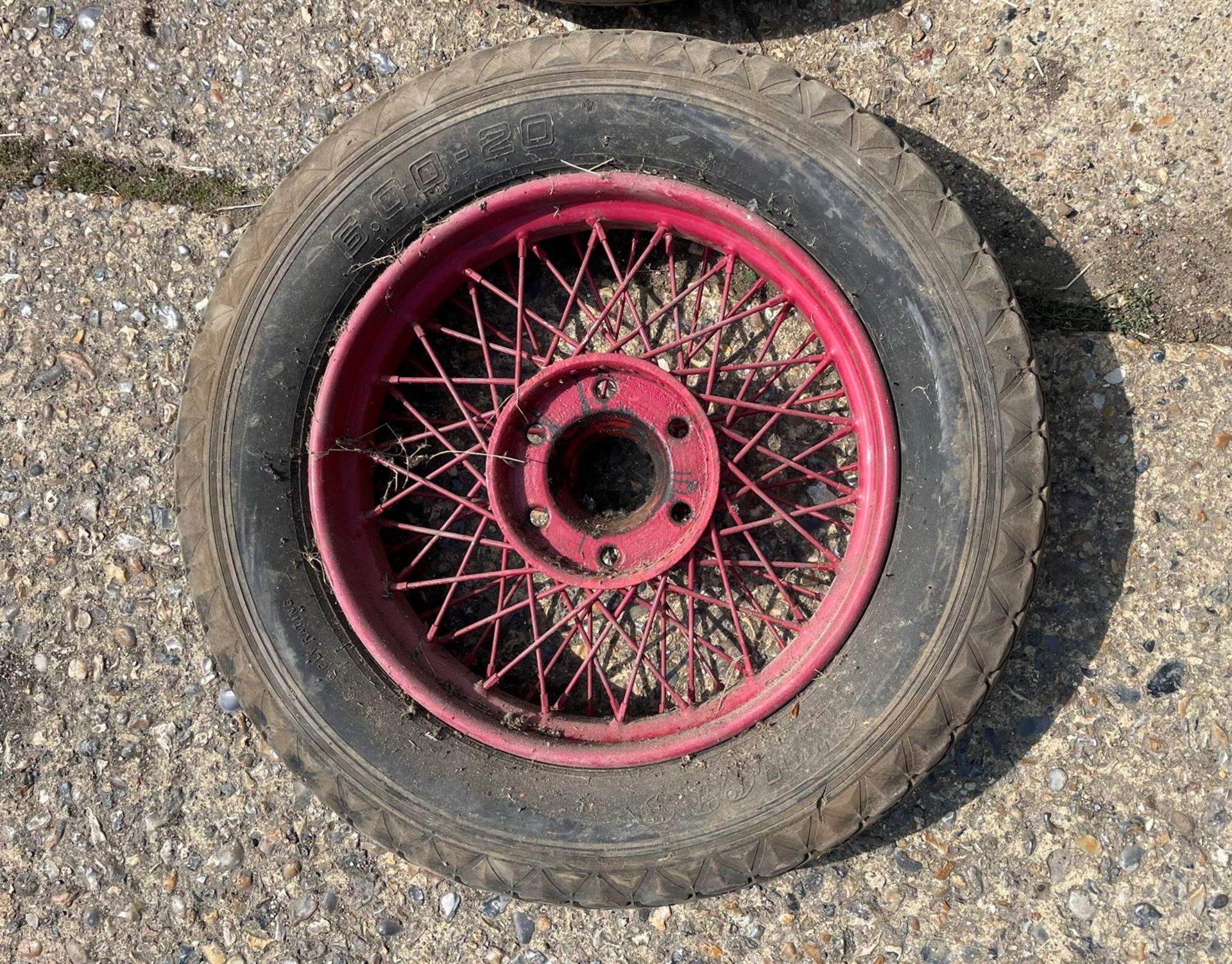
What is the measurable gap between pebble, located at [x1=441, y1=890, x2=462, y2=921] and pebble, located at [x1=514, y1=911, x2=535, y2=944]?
19 cm

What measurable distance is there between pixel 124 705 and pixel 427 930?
125cm

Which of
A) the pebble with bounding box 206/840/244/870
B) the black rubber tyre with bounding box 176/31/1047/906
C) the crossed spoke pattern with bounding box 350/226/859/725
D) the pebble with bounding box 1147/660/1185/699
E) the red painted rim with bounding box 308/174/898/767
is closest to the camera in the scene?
the black rubber tyre with bounding box 176/31/1047/906

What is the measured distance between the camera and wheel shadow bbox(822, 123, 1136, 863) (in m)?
2.72

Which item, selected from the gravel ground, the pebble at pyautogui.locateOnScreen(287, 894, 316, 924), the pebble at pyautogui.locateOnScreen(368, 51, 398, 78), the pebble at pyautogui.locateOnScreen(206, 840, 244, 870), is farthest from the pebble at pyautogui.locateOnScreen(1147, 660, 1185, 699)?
the pebble at pyautogui.locateOnScreen(368, 51, 398, 78)

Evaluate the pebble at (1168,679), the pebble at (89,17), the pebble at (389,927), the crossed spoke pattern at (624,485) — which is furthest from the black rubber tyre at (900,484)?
the pebble at (89,17)

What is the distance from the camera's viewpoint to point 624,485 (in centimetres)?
278

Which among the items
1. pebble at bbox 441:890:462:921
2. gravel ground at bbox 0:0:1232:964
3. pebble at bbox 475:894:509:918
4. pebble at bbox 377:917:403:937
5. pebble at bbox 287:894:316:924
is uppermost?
gravel ground at bbox 0:0:1232:964

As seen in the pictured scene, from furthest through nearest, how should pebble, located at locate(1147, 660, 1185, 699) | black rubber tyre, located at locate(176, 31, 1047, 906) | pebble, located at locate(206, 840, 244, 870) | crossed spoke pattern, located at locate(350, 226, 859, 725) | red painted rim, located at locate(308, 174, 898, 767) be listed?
1. pebble, located at locate(206, 840, 244, 870)
2. pebble, located at locate(1147, 660, 1185, 699)
3. crossed spoke pattern, located at locate(350, 226, 859, 725)
4. red painted rim, located at locate(308, 174, 898, 767)
5. black rubber tyre, located at locate(176, 31, 1047, 906)

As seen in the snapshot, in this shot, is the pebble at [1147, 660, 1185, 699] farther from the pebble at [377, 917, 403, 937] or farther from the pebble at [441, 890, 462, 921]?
the pebble at [377, 917, 403, 937]

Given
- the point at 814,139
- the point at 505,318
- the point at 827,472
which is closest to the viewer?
the point at 814,139

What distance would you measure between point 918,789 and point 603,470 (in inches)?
56.6

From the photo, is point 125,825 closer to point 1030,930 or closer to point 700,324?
point 700,324

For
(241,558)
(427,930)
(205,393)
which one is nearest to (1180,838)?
(427,930)

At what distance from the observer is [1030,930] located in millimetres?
2719
